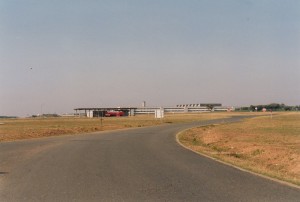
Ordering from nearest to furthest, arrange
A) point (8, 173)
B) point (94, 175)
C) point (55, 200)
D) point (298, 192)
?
point (55, 200) < point (298, 192) < point (94, 175) < point (8, 173)

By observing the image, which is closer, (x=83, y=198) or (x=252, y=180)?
(x=83, y=198)

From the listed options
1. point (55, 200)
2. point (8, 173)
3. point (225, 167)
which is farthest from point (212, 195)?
point (8, 173)

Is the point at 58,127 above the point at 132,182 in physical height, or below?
above

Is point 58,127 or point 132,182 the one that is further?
point 58,127

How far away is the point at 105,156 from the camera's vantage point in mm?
18859

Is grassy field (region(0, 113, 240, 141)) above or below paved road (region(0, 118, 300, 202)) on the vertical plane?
above

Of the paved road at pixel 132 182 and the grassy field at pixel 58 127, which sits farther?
the grassy field at pixel 58 127

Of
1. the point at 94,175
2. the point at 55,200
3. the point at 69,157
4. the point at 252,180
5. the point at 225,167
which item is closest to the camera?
the point at 55,200

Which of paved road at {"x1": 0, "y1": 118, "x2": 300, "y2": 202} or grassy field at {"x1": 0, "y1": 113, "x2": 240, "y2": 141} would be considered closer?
paved road at {"x1": 0, "y1": 118, "x2": 300, "y2": 202}

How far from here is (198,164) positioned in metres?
15.6

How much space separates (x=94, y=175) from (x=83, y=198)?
3.56m

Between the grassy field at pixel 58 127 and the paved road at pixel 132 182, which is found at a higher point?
the grassy field at pixel 58 127

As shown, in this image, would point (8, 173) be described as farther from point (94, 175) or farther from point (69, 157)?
point (69, 157)

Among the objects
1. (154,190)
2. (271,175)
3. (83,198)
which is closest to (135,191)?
(154,190)
